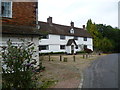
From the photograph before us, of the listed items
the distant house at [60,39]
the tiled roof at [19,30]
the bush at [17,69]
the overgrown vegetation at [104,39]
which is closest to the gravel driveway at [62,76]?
the bush at [17,69]

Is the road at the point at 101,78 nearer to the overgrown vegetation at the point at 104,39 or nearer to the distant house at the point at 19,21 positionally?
the distant house at the point at 19,21

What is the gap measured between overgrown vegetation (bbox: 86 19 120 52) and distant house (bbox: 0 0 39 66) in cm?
3735

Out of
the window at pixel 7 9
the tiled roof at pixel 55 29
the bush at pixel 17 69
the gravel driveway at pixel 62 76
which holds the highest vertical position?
the tiled roof at pixel 55 29

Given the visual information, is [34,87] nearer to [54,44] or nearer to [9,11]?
[9,11]

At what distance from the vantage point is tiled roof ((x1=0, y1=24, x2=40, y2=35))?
910 centimetres

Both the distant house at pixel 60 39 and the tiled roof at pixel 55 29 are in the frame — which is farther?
the tiled roof at pixel 55 29

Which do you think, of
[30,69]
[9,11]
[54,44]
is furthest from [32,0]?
[54,44]

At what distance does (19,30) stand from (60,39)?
25.9 meters

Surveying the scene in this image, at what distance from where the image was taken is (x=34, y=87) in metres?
4.75

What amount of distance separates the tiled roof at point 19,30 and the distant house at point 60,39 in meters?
19.7

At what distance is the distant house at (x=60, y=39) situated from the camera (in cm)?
3247

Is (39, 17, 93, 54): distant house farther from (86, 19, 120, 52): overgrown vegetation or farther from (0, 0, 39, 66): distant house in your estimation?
(0, 0, 39, 66): distant house

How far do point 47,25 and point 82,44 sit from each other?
13.2 metres

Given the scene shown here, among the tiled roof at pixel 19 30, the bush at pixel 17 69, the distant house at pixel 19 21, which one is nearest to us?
the bush at pixel 17 69
